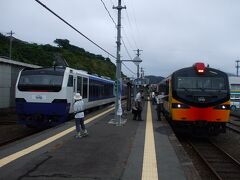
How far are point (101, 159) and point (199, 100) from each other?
8.02 metres

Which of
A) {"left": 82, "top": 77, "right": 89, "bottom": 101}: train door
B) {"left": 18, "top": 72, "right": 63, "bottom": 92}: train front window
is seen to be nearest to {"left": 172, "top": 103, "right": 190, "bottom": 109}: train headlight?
{"left": 18, "top": 72, "right": 63, "bottom": 92}: train front window

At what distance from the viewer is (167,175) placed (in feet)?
28.1

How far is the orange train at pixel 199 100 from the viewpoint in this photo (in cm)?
1702

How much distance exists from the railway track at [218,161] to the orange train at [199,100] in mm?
737

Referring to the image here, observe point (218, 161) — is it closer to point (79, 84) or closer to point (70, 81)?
point (70, 81)

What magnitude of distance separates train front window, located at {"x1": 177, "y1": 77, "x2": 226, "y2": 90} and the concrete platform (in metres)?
3.54

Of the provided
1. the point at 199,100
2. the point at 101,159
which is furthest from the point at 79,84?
the point at 101,159

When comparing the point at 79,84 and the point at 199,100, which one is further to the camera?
the point at 79,84

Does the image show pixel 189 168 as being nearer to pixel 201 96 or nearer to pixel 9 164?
pixel 9 164

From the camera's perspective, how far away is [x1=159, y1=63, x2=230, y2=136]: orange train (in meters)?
17.0

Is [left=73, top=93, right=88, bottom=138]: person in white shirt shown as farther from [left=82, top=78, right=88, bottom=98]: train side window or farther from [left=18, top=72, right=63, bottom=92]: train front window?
[left=82, top=78, right=88, bottom=98]: train side window

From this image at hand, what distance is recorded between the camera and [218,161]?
13.7m

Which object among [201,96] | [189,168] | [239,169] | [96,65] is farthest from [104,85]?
[96,65]

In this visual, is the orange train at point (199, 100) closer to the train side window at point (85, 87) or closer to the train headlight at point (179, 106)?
the train headlight at point (179, 106)
